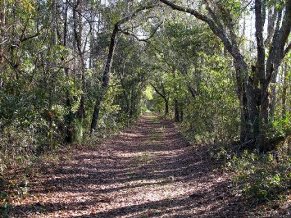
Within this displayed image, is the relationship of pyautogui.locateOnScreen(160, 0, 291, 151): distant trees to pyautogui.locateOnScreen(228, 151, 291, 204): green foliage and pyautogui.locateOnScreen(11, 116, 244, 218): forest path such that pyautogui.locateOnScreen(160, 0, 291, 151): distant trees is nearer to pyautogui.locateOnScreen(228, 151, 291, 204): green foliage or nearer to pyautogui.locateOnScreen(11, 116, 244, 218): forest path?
pyautogui.locateOnScreen(11, 116, 244, 218): forest path

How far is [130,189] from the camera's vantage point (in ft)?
35.3

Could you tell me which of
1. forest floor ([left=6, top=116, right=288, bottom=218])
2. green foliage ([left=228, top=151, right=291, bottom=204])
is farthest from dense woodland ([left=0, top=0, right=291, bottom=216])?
forest floor ([left=6, top=116, right=288, bottom=218])

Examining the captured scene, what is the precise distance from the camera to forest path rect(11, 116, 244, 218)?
839 cm

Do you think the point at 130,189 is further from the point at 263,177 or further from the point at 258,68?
the point at 258,68

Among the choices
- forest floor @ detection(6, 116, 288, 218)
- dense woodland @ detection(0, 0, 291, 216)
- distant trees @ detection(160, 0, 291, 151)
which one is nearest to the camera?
forest floor @ detection(6, 116, 288, 218)

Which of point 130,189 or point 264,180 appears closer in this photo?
point 264,180

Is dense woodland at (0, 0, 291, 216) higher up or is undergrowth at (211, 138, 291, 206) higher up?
dense woodland at (0, 0, 291, 216)

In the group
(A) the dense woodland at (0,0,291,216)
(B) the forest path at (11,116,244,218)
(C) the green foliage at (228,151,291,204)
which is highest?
(A) the dense woodland at (0,0,291,216)

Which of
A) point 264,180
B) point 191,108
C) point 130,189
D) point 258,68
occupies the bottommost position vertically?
point 130,189

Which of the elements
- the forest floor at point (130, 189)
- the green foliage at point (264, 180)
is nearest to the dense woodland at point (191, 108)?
the green foliage at point (264, 180)

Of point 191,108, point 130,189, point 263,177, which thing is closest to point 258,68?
point 263,177

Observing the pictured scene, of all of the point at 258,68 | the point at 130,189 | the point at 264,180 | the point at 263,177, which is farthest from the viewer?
the point at 258,68

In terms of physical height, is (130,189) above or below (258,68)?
below

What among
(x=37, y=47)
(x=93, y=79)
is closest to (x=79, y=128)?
(x=93, y=79)
